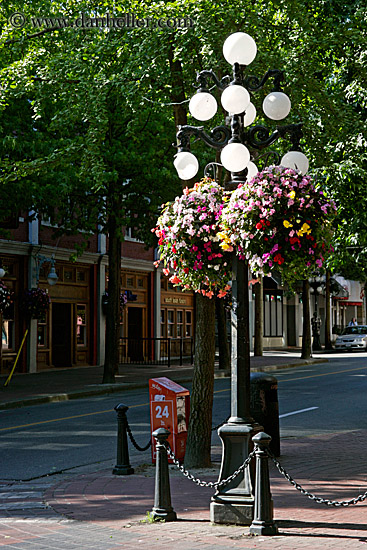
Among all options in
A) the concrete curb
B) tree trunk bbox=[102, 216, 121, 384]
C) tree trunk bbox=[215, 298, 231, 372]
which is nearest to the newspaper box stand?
the concrete curb

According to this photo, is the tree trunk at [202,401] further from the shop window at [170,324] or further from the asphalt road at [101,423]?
the shop window at [170,324]

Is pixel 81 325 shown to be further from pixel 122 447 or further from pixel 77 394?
pixel 122 447

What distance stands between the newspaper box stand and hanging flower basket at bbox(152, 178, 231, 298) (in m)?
2.63

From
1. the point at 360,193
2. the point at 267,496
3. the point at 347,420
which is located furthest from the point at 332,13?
the point at 267,496

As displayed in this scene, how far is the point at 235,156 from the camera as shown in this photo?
284 inches

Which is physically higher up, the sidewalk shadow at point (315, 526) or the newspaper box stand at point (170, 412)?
the newspaper box stand at point (170, 412)

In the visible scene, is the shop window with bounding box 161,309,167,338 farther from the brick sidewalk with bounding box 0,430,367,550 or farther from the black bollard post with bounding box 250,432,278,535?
the black bollard post with bounding box 250,432,278,535

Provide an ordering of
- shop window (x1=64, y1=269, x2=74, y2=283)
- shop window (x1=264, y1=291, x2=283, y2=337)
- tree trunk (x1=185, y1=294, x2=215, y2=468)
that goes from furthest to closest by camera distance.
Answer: shop window (x1=264, y1=291, x2=283, y2=337), shop window (x1=64, y1=269, x2=74, y2=283), tree trunk (x1=185, y1=294, x2=215, y2=468)

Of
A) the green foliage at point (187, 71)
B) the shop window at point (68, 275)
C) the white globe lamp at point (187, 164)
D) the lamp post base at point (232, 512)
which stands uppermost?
the green foliage at point (187, 71)

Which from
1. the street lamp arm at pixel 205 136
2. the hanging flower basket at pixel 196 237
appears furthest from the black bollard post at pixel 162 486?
the street lamp arm at pixel 205 136

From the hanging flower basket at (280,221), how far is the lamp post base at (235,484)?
1487mm

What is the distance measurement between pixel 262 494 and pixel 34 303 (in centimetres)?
1857

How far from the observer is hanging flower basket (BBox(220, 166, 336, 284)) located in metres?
6.49

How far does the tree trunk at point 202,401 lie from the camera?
9445 millimetres
